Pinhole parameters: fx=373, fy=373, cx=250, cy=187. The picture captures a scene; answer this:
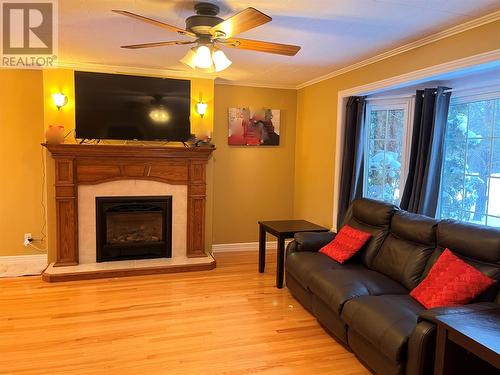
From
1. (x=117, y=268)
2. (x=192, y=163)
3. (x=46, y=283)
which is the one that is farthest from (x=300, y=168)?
(x=46, y=283)

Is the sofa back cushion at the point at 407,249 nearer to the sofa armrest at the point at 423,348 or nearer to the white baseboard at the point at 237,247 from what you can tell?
the sofa armrest at the point at 423,348

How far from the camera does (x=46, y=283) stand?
4.02 m

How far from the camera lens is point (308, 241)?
3723mm

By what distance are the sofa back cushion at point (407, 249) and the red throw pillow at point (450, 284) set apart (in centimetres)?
20

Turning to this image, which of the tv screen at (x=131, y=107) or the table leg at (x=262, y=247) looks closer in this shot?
the tv screen at (x=131, y=107)

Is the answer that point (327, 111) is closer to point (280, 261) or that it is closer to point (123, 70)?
point (280, 261)

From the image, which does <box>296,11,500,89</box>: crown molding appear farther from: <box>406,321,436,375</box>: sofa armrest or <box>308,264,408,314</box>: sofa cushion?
<box>406,321,436,375</box>: sofa armrest

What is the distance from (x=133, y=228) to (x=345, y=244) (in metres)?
2.65

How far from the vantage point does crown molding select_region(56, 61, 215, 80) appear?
434 cm

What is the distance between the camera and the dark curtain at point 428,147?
332cm

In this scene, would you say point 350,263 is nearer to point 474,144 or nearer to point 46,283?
point 474,144

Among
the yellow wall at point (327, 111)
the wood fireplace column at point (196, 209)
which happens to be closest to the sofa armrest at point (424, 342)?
the yellow wall at point (327, 111)

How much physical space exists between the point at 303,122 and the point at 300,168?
2.21 ft

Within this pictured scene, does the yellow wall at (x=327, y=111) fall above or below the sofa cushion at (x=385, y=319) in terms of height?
above
